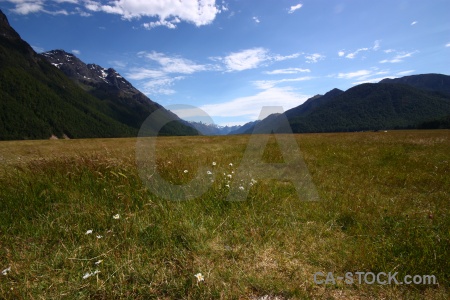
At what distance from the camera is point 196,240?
3.64 m

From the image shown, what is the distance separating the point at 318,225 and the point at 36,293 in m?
4.16

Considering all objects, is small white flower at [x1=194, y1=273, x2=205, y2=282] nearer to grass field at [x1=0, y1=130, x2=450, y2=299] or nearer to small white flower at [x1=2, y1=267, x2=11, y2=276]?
grass field at [x1=0, y1=130, x2=450, y2=299]

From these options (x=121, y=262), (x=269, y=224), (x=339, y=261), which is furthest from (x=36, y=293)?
(x=339, y=261)

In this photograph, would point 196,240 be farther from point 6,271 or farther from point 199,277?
point 6,271

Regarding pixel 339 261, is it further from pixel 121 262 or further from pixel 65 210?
pixel 65 210

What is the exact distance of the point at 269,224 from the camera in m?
4.41

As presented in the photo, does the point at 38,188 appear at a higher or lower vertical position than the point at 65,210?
higher

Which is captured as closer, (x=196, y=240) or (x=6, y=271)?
(x=6, y=271)

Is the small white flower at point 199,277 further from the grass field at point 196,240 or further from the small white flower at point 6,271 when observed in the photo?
the small white flower at point 6,271

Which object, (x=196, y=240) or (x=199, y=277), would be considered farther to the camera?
(x=196, y=240)

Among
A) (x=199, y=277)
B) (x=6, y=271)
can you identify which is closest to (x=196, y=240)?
(x=199, y=277)

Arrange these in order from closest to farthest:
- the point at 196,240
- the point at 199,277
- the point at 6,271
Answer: the point at 199,277, the point at 6,271, the point at 196,240

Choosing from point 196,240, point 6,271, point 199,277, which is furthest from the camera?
Result: point 196,240

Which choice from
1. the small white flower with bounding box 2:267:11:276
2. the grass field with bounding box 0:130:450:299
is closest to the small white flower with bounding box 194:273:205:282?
the grass field with bounding box 0:130:450:299
